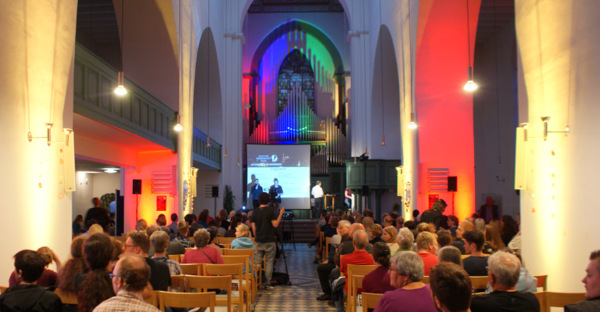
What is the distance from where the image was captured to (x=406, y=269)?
344 centimetres

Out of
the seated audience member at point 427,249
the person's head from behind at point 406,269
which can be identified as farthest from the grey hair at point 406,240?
the person's head from behind at point 406,269

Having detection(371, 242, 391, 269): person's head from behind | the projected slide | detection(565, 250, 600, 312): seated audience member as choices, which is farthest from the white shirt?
detection(565, 250, 600, 312): seated audience member

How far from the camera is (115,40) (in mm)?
16484

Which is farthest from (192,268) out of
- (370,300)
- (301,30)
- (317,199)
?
(301,30)

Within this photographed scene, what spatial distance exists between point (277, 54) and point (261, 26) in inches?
78.6

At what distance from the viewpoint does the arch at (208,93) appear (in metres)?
18.8

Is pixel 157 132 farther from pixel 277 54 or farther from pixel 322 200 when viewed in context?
pixel 277 54

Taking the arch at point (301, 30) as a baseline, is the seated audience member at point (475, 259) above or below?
below

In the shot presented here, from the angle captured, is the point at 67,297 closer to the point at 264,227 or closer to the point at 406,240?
the point at 406,240

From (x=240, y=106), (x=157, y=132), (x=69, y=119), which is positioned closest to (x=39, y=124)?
(x=69, y=119)

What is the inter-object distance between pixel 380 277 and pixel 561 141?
2925 millimetres

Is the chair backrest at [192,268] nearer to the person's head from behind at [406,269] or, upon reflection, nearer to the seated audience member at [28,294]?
the seated audience member at [28,294]

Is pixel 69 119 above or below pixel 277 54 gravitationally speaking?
below

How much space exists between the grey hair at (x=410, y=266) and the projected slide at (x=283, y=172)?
1695 centimetres
